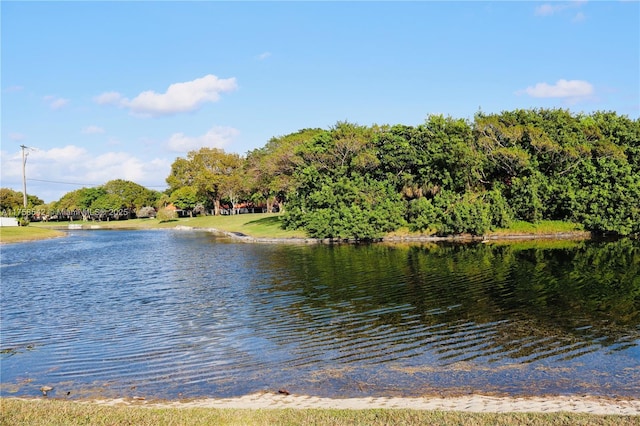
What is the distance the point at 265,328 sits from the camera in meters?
20.5

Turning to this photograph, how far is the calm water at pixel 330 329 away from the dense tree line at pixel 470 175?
20.7m

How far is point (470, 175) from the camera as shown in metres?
63.7

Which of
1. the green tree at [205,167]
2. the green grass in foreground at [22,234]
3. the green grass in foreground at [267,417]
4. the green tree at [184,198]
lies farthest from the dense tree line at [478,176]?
the green tree at [184,198]

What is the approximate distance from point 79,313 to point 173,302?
4.30 metres

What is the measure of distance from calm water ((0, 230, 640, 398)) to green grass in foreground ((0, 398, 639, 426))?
2.37 m

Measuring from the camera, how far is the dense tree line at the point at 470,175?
194 feet

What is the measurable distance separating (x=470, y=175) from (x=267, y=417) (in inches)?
2236

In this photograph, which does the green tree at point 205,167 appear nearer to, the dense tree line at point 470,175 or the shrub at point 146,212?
the shrub at point 146,212

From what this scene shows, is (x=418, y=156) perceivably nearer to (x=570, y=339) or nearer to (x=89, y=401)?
(x=570, y=339)

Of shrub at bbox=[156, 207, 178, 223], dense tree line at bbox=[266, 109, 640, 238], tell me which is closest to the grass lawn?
shrub at bbox=[156, 207, 178, 223]

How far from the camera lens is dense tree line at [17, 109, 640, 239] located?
5906 centimetres

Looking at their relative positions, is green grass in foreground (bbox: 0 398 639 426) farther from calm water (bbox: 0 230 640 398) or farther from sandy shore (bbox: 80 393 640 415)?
calm water (bbox: 0 230 640 398)

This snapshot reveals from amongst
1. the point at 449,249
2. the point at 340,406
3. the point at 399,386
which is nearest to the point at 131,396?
the point at 340,406

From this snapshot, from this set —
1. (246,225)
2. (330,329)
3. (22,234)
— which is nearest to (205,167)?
(246,225)
